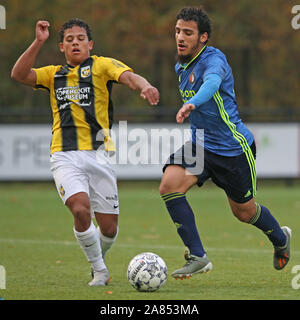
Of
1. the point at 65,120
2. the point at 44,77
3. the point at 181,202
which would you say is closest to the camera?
the point at 181,202

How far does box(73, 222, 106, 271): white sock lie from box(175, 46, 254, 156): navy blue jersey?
1269 millimetres

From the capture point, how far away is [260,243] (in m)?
10.7

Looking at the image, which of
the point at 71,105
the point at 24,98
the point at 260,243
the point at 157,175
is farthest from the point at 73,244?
the point at 24,98

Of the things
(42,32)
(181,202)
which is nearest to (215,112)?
(181,202)

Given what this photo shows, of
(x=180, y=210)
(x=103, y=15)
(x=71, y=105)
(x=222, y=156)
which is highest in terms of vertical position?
(x=103, y=15)

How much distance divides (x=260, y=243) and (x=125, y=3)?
1733 centimetres

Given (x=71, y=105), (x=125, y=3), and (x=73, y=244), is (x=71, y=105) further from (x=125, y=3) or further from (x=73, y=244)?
(x=125, y=3)

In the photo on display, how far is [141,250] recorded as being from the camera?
32.7ft

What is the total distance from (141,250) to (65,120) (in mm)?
2932

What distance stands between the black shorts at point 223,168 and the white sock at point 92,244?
90cm

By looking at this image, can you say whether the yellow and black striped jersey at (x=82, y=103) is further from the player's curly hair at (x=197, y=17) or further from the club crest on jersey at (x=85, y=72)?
the player's curly hair at (x=197, y=17)

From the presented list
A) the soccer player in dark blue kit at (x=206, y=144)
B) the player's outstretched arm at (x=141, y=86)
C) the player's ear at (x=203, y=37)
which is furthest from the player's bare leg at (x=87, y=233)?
the player's ear at (x=203, y=37)

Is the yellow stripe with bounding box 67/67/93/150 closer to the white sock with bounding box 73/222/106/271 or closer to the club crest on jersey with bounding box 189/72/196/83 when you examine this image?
the white sock with bounding box 73/222/106/271

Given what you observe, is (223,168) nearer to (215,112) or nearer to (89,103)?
(215,112)
